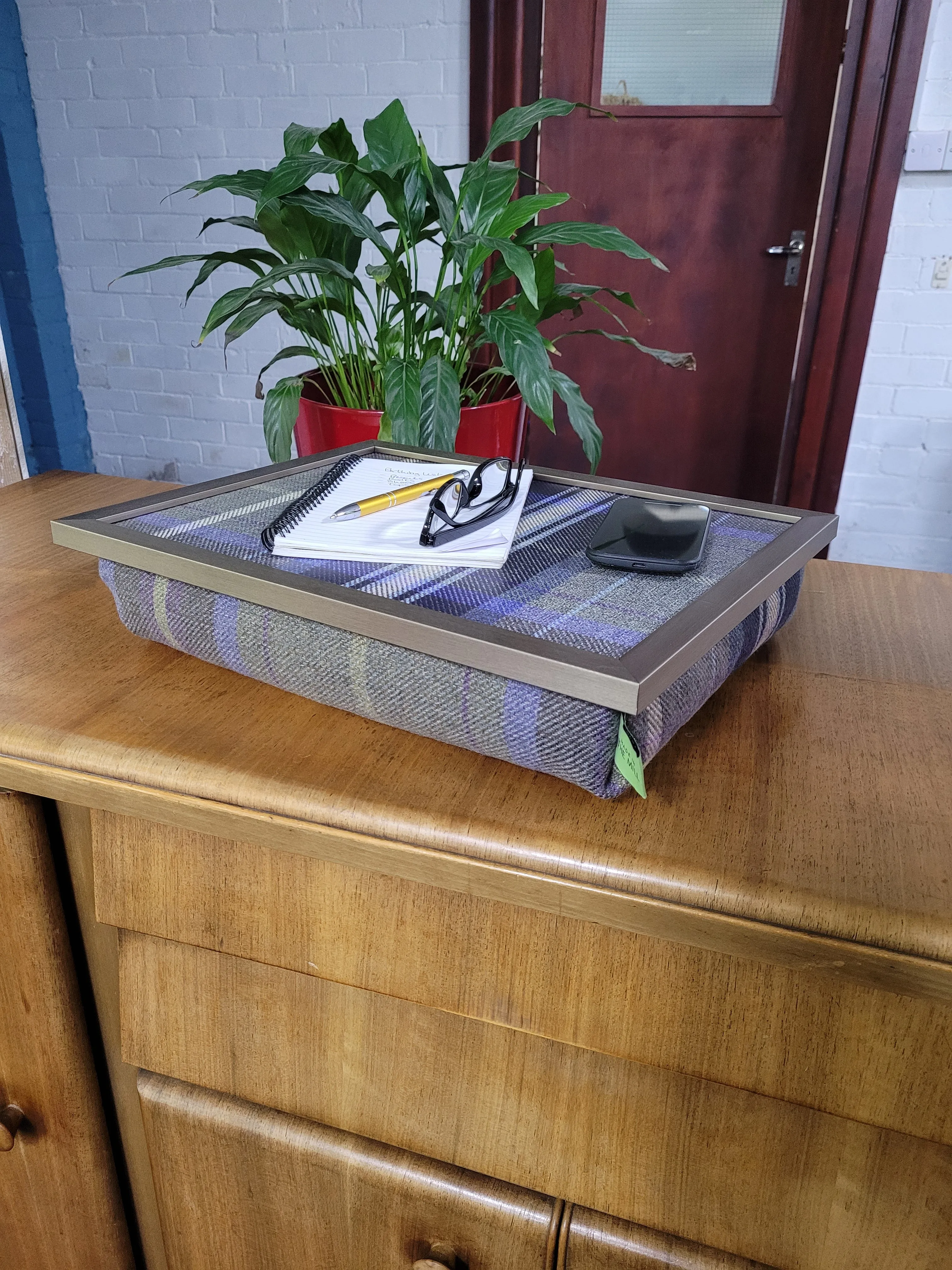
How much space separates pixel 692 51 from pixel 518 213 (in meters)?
1.80

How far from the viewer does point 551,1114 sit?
46 centimetres

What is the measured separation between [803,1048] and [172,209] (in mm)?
2987

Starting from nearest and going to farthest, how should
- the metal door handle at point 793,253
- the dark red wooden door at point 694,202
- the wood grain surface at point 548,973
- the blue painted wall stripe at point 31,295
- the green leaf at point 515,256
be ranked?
1. the wood grain surface at point 548,973
2. the green leaf at point 515,256
3. the dark red wooden door at point 694,202
4. the metal door handle at point 793,253
5. the blue painted wall stripe at point 31,295

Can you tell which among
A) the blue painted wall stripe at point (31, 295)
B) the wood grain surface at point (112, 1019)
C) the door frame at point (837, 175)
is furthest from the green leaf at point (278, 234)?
the blue painted wall stripe at point (31, 295)

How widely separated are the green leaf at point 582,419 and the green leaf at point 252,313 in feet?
1.01

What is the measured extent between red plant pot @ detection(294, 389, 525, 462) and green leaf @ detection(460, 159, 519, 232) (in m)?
0.18

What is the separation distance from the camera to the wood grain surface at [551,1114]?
42 centimetres

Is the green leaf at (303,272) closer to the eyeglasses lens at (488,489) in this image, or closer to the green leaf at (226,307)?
the green leaf at (226,307)

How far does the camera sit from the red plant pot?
3.02ft

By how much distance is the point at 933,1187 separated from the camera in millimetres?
406

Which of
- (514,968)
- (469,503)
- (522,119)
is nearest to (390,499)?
(469,503)

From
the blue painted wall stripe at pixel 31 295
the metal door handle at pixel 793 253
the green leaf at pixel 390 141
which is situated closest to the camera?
the green leaf at pixel 390 141

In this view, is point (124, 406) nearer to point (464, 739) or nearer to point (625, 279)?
point (625, 279)

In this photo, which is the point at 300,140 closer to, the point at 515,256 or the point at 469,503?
the point at 515,256
